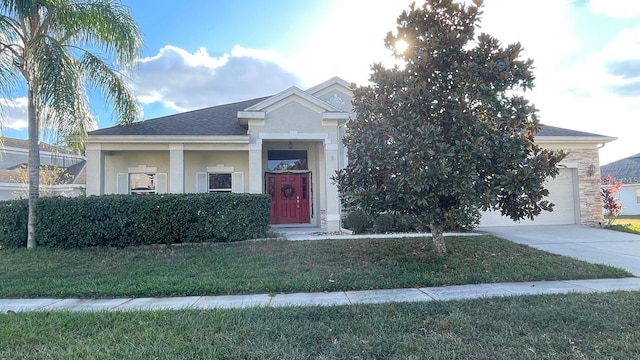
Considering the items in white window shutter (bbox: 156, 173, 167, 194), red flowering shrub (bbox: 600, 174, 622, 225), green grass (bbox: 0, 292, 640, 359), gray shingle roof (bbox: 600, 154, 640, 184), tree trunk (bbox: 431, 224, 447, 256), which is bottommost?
green grass (bbox: 0, 292, 640, 359)

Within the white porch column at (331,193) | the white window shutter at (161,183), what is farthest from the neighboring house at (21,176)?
the white porch column at (331,193)

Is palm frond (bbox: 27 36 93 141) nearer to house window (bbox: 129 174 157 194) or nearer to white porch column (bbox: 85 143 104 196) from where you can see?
white porch column (bbox: 85 143 104 196)

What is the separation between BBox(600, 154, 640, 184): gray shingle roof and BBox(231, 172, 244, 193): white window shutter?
3071 centimetres

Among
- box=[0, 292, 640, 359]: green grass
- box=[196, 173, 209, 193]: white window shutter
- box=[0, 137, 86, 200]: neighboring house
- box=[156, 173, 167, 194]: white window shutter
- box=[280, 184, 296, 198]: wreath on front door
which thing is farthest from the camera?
box=[0, 137, 86, 200]: neighboring house

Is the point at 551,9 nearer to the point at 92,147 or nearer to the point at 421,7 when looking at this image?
the point at 421,7

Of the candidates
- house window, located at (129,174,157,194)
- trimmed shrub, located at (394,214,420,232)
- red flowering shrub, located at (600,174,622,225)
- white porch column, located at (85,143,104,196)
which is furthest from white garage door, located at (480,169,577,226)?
white porch column, located at (85,143,104,196)

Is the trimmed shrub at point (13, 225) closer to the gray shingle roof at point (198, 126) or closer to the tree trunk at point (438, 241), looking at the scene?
the gray shingle roof at point (198, 126)

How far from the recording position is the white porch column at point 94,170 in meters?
12.1

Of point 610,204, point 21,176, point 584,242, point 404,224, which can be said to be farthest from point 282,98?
point 21,176

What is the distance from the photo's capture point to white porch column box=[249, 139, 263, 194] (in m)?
11.7

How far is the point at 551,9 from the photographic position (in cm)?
887

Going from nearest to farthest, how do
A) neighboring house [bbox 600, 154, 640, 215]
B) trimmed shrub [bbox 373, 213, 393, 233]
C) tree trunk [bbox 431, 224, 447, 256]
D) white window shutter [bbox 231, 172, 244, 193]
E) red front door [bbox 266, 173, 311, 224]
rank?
tree trunk [bbox 431, 224, 447, 256] → trimmed shrub [bbox 373, 213, 393, 233] → white window shutter [bbox 231, 172, 244, 193] → red front door [bbox 266, 173, 311, 224] → neighboring house [bbox 600, 154, 640, 215]

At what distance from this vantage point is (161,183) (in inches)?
543

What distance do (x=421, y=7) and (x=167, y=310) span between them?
6.81 metres
